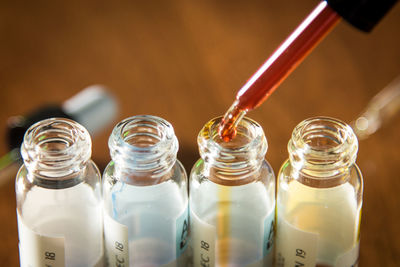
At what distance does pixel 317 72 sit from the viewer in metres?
0.94

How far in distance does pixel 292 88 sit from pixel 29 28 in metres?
0.39

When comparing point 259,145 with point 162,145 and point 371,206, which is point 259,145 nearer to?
point 162,145

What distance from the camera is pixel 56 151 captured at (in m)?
0.54

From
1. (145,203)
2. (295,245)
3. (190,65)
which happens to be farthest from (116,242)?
(190,65)

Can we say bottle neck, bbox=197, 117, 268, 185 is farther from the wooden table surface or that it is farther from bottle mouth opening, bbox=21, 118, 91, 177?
the wooden table surface

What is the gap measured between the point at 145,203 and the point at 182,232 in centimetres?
4

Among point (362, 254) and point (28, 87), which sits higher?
point (362, 254)

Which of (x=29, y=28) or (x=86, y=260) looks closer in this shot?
(x=86, y=260)

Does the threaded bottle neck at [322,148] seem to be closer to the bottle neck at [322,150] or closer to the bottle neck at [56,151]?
the bottle neck at [322,150]

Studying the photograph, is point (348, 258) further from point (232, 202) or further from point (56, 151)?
point (56, 151)

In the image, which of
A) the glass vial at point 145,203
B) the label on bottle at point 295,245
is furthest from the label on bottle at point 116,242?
the label on bottle at point 295,245

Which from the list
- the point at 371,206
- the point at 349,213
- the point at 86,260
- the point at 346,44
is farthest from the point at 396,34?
the point at 86,260

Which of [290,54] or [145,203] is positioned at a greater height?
[290,54]

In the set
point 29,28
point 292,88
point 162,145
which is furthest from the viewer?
point 29,28
